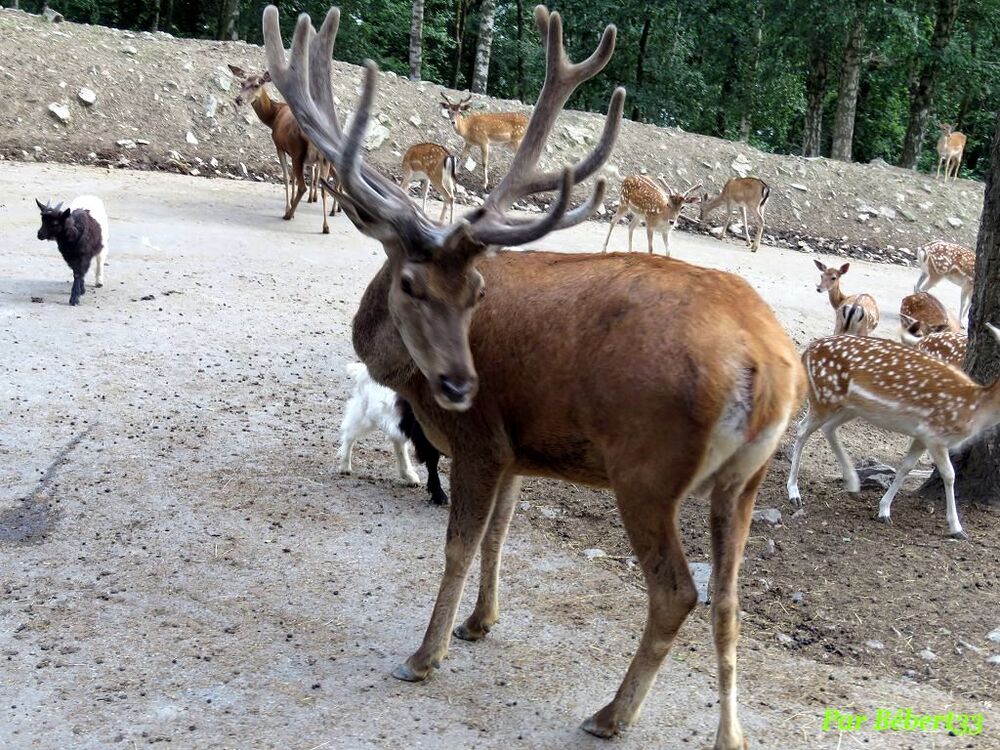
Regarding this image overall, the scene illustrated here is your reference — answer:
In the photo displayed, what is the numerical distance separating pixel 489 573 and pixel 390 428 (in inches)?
60.2

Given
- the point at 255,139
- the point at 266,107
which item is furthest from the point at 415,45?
the point at 266,107

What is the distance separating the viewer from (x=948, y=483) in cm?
543

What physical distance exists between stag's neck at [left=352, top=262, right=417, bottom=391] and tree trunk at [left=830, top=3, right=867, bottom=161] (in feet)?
58.2

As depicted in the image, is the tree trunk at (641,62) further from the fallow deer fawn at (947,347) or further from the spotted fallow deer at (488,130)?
the fallow deer fawn at (947,347)

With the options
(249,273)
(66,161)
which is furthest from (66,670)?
(66,161)

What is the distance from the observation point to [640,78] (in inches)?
1013

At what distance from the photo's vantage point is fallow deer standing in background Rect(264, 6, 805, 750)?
3.14 m

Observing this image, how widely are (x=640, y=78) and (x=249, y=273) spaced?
1807 centimetres

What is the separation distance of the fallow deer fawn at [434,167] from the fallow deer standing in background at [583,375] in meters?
9.92

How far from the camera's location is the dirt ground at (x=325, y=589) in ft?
11.5

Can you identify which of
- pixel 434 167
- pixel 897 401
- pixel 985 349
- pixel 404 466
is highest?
pixel 434 167

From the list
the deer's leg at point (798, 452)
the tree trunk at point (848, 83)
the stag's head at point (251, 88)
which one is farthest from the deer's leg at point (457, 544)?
the tree trunk at point (848, 83)

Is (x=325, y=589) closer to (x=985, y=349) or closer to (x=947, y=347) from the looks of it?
(x=985, y=349)

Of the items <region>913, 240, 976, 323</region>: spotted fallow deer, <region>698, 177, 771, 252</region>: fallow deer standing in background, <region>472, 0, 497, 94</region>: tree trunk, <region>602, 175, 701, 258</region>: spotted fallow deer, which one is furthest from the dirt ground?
<region>472, 0, 497, 94</region>: tree trunk
